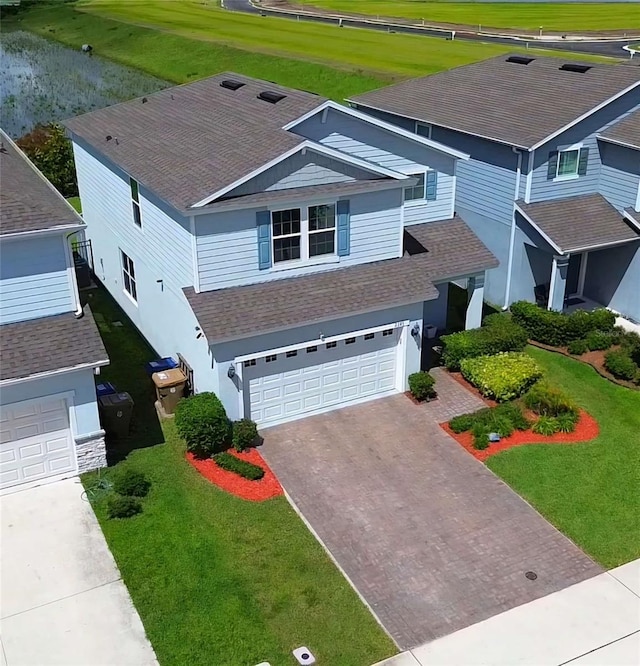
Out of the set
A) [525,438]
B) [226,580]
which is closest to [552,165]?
[525,438]

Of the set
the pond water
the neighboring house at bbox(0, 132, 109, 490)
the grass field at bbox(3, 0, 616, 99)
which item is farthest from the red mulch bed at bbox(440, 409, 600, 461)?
the pond water

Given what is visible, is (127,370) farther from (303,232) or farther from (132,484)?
(303,232)

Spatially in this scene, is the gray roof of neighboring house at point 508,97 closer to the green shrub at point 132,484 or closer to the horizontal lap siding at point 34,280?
the horizontal lap siding at point 34,280

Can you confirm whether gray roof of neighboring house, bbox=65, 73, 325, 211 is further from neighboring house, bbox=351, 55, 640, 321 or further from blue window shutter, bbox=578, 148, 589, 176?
blue window shutter, bbox=578, 148, 589, 176

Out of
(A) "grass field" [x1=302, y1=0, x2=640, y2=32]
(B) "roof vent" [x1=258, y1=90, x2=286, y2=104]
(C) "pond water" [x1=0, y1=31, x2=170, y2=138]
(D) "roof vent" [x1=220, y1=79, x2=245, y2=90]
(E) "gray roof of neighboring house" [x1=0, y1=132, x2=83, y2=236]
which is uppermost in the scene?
(B) "roof vent" [x1=258, y1=90, x2=286, y2=104]

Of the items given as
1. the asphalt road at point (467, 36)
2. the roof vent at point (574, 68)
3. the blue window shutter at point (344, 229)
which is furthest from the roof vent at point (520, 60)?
the asphalt road at point (467, 36)
